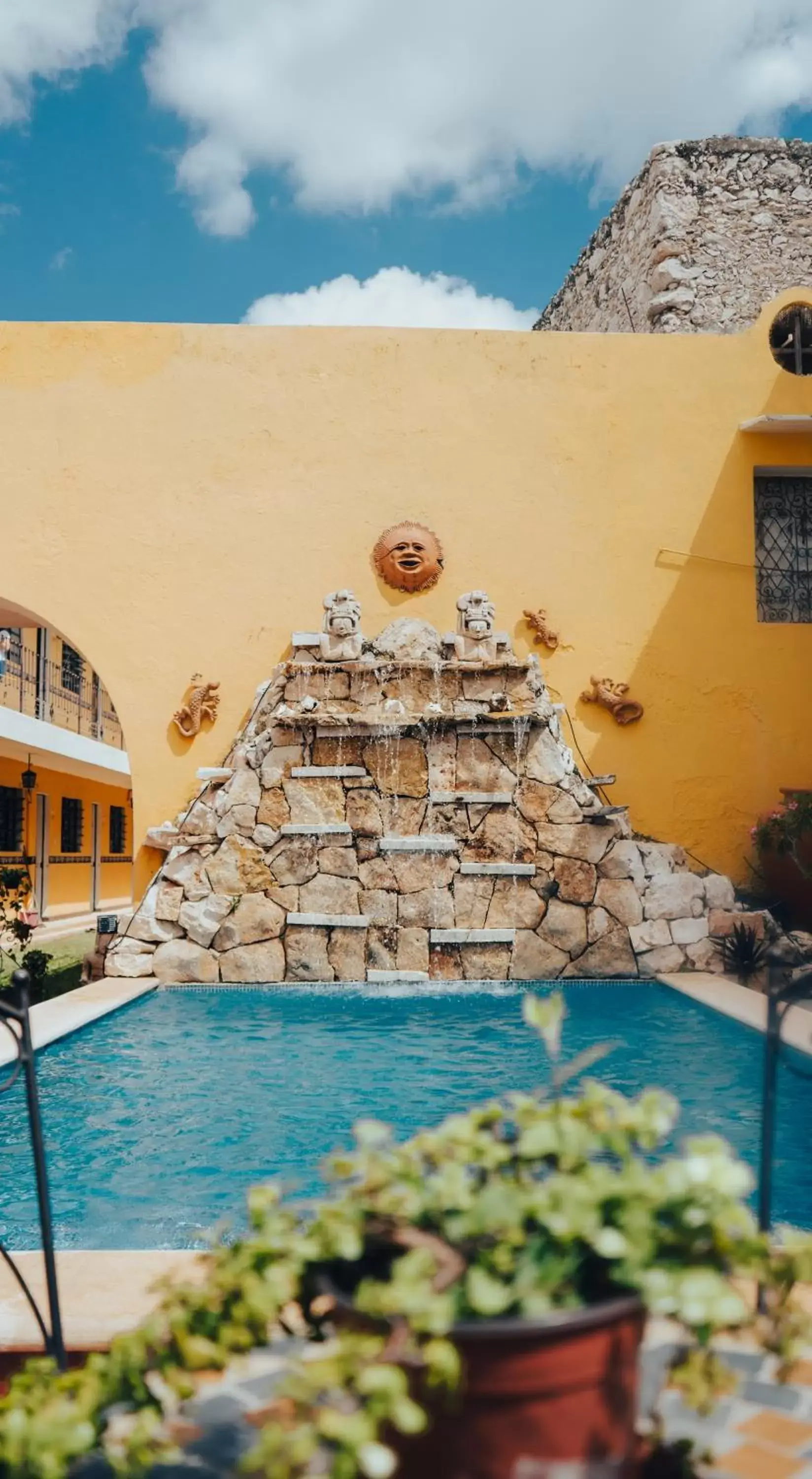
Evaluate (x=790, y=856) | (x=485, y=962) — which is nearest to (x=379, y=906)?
(x=485, y=962)

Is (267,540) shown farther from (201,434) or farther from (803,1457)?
(803,1457)

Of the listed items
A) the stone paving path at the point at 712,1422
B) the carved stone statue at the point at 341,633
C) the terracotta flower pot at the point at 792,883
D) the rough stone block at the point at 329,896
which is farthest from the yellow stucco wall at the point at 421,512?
the stone paving path at the point at 712,1422

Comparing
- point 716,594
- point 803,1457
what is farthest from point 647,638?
point 803,1457

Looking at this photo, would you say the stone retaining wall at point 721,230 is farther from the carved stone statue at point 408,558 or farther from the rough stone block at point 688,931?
the rough stone block at point 688,931

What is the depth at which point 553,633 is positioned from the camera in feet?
35.5

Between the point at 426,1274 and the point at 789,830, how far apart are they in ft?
30.0

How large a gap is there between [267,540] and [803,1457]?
32.3 ft

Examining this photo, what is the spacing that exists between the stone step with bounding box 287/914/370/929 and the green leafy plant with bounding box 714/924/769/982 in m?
3.24

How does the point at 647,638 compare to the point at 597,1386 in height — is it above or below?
above

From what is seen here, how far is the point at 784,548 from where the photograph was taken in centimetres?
1142

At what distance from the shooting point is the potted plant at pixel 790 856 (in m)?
9.72

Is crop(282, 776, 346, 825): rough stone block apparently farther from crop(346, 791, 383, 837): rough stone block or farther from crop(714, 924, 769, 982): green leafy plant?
crop(714, 924, 769, 982): green leafy plant

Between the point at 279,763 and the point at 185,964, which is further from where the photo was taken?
the point at 279,763

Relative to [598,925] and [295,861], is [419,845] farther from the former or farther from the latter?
[598,925]
